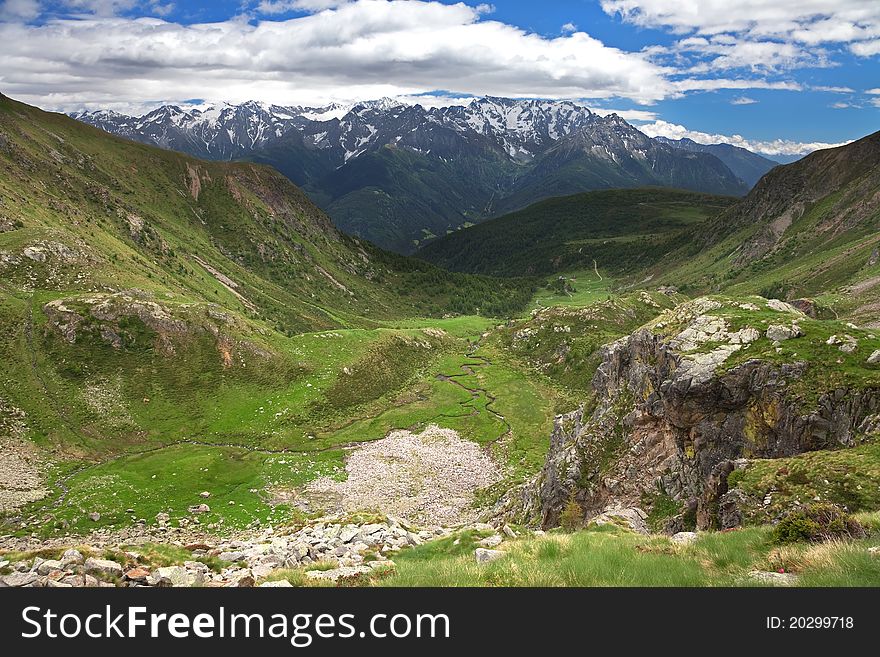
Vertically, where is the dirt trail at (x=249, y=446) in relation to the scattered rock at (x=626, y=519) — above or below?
below

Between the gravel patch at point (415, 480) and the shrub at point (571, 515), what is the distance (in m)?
20.4

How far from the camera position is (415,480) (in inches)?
2680

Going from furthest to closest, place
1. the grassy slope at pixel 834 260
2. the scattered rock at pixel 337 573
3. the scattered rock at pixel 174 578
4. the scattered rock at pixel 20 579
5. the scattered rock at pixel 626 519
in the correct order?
1. the grassy slope at pixel 834 260
2. the scattered rock at pixel 626 519
3. the scattered rock at pixel 174 578
4. the scattered rock at pixel 20 579
5. the scattered rock at pixel 337 573

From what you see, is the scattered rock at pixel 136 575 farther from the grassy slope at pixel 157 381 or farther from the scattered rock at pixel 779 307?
the scattered rock at pixel 779 307

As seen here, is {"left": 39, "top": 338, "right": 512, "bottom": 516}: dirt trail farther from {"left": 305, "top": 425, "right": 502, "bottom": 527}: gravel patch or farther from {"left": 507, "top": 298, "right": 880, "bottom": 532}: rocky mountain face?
{"left": 507, "top": 298, "right": 880, "bottom": 532}: rocky mountain face

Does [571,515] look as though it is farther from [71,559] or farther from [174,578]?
[71,559]

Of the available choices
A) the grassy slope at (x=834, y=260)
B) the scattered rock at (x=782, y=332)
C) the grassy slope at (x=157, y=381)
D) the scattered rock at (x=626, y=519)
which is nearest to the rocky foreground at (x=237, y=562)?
the scattered rock at (x=626, y=519)

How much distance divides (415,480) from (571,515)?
113ft

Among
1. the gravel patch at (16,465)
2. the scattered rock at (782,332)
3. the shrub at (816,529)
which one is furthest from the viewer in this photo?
the gravel patch at (16,465)

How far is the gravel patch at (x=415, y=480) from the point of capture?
5978 cm

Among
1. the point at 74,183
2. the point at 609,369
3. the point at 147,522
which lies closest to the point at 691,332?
the point at 609,369

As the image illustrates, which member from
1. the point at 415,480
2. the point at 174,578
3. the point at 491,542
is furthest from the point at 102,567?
the point at 415,480
